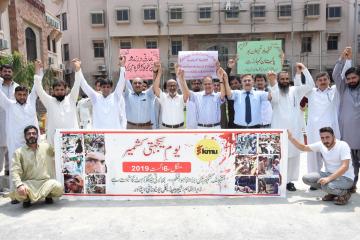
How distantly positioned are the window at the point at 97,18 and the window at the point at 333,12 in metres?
20.5

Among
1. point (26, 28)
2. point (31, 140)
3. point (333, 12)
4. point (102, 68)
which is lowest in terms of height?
point (31, 140)

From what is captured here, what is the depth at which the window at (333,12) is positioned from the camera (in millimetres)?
34028

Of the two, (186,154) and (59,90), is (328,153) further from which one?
(59,90)

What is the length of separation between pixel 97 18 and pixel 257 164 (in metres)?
32.4

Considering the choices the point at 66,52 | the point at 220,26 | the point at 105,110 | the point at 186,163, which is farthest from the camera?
the point at 66,52

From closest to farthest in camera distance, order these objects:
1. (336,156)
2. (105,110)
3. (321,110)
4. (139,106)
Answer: (336,156) → (321,110) → (105,110) → (139,106)

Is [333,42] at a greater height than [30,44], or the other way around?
[333,42]

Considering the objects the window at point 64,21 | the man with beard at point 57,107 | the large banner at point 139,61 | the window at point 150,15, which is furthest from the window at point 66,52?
the man with beard at point 57,107

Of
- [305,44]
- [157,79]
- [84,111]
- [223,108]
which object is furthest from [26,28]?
[305,44]

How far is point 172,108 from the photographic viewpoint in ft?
20.9

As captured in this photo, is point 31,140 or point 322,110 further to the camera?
point 322,110

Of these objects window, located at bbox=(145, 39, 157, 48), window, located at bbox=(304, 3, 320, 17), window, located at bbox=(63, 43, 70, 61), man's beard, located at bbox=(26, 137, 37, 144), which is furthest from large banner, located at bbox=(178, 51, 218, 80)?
window, located at bbox=(63, 43, 70, 61)

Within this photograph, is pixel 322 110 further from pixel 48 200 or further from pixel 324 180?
pixel 48 200

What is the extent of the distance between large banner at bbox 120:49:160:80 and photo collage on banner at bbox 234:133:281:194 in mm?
2856
